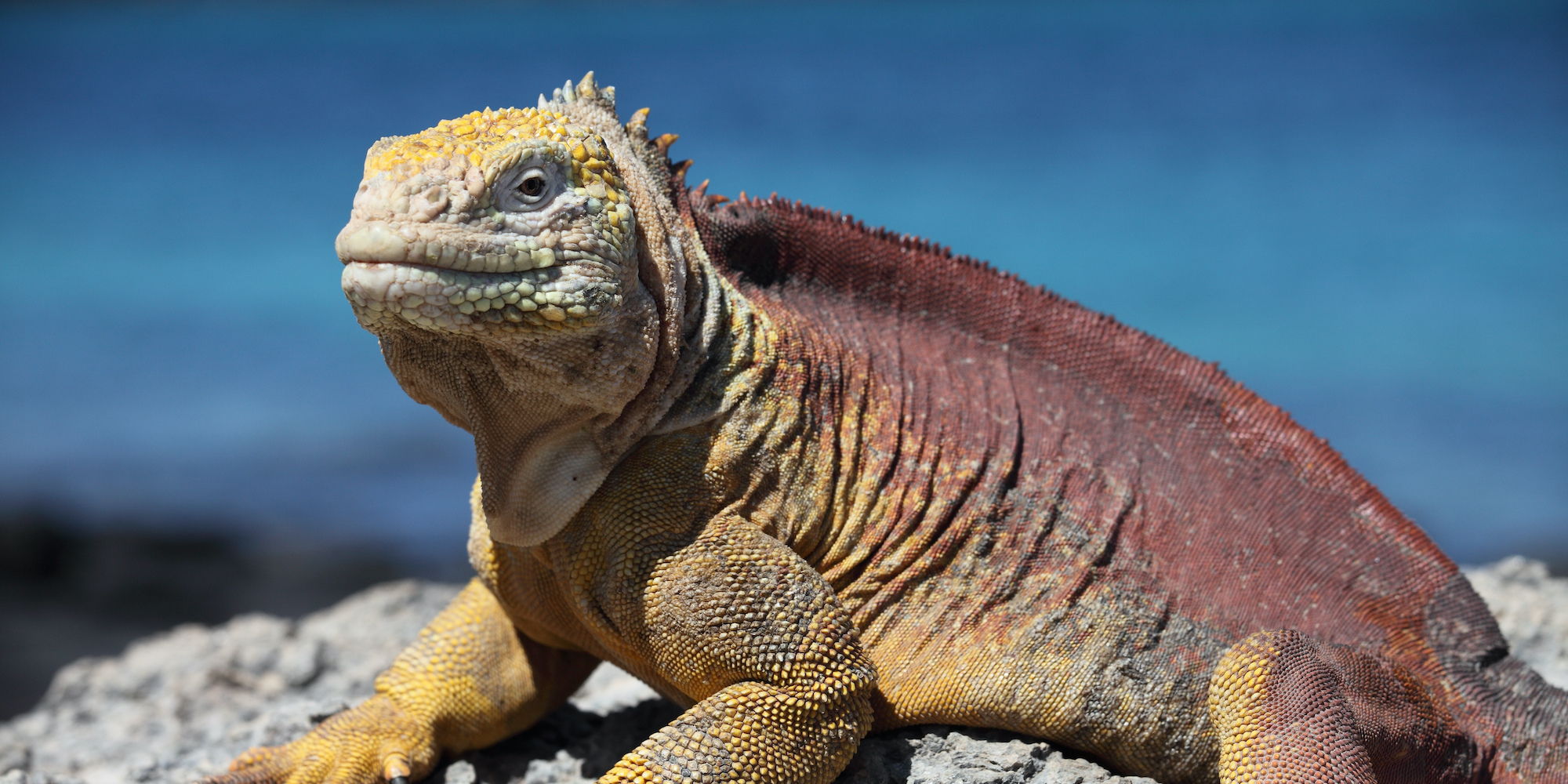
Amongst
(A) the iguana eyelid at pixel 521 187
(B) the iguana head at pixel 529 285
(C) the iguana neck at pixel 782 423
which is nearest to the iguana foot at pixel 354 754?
(B) the iguana head at pixel 529 285

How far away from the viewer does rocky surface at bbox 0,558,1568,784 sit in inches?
135

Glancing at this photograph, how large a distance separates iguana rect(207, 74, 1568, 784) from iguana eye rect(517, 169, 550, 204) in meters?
0.01

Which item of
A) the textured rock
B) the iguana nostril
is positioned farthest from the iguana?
the textured rock

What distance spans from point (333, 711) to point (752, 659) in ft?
6.95

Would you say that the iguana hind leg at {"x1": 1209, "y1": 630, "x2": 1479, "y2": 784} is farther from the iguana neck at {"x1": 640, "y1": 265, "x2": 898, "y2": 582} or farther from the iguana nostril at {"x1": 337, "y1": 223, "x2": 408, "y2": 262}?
the iguana nostril at {"x1": 337, "y1": 223, "x2": 408, "y2": 262}

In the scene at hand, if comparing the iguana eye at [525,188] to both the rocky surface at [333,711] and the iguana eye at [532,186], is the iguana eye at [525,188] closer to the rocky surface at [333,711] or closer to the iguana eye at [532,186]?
the iguana eye at [532,186]

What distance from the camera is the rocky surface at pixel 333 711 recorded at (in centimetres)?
344

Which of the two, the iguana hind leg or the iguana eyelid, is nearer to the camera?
the iguana eyelid

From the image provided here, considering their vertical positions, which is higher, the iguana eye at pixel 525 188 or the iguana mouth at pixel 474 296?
the iguana eye at pixel 525 188

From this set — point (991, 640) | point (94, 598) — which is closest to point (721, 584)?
point (991, 640)

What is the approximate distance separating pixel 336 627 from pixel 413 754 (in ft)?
9.93

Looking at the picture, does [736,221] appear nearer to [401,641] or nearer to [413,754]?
[413,754]

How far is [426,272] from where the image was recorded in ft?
8.69

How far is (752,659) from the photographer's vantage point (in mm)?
3059
